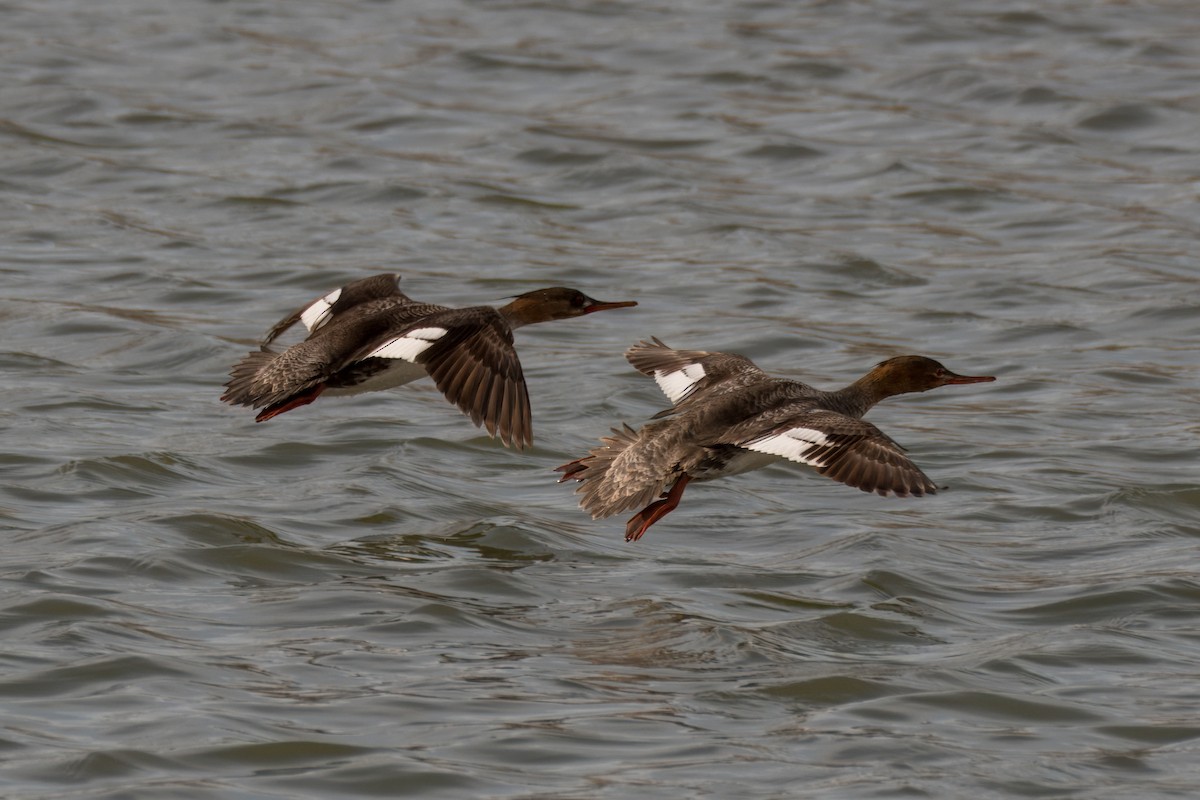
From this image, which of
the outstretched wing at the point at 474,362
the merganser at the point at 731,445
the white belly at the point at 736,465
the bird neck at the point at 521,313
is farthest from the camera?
the bird neck at the point at 521,313

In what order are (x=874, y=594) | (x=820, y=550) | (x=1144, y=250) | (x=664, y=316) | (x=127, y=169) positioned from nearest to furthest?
(x=874, y=594), (x=820, y=550), (x=664, y=316), (x=1144, y=250), (x=127, y=169)

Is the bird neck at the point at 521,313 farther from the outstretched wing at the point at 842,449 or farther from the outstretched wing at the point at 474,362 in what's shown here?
the outstretched wing at the point at 842,449

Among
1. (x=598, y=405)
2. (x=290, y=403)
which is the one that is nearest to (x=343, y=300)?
(x=290, y=403)

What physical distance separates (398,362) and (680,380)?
145cm

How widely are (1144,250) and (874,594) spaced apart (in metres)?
7.14

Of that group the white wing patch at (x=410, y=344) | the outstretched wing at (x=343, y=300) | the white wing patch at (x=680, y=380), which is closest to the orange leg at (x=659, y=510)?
the white wing patch at (x=680, y=380)

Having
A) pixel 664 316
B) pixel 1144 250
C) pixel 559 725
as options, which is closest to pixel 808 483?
pixel 664 316

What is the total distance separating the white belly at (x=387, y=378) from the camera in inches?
397

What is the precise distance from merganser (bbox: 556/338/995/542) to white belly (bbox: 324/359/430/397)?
1.01 metres

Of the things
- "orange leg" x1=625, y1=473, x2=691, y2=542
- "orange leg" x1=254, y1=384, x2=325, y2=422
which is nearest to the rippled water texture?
"orange leg" x1=625, y1=473, x2=691, y2=542

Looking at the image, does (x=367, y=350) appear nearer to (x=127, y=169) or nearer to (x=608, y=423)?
(x=608, y=423)

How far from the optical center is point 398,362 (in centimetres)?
1005

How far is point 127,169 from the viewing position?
55.6 ft

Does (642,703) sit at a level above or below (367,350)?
below
